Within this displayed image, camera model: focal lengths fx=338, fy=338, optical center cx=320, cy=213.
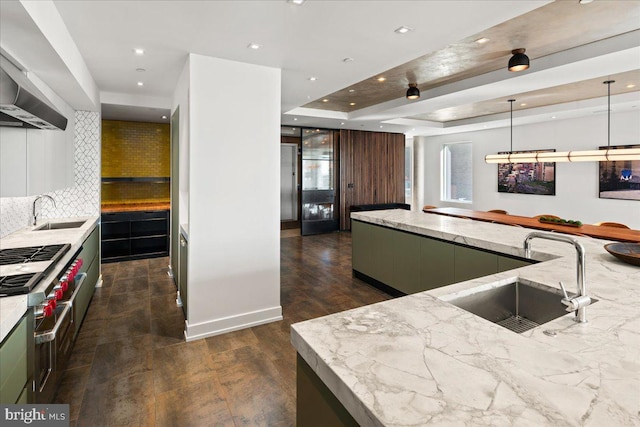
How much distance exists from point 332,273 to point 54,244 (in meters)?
3.39

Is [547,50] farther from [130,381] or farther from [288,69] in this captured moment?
[130,381]

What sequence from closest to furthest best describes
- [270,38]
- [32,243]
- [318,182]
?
[270,38] < [32,243] < [318,182]

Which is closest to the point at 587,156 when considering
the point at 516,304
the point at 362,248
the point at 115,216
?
the point at 362,248

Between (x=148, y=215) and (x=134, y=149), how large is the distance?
128 cm

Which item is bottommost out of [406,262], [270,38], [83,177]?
[406,262]

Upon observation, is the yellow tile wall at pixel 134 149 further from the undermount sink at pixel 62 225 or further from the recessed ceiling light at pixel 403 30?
the recessed ceiling light at pixel 403 30

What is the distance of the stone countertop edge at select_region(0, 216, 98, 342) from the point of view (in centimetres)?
146

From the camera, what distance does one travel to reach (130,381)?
2.42 m

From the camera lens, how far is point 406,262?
371 centimetres

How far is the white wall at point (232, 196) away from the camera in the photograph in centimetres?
304

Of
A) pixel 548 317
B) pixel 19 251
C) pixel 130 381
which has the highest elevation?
pixel 19 251

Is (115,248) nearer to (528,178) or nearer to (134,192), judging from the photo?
(134,192)

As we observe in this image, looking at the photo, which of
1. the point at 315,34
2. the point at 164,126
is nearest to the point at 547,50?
the point at 315,34

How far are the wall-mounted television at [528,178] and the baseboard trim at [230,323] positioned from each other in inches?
286
